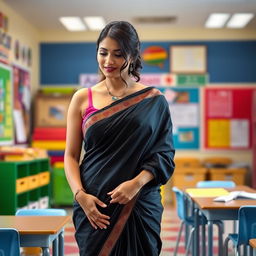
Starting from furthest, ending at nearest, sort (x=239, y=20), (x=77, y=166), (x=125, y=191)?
(x=239, y=20) < (x=77, y=166) < (x=125, y=191)

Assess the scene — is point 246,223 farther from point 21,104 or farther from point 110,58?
point 21,104

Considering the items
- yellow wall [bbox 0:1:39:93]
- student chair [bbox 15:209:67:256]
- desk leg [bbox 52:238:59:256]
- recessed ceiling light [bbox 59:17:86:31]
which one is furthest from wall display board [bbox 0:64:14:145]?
desk leg [bbox 52:238:59:256]

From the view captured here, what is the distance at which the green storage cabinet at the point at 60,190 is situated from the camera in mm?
7258

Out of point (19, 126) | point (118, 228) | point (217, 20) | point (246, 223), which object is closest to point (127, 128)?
point (118, 228)

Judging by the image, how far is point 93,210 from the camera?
60.9 inches

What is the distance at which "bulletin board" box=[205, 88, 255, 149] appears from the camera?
7.92 meters

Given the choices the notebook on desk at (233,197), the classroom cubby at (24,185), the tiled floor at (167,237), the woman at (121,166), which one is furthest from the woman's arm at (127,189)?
the classroom cubby at (24,185)

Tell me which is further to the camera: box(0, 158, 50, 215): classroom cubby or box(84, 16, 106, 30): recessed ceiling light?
box(84, 16, 106, 30): recessed ceiling light

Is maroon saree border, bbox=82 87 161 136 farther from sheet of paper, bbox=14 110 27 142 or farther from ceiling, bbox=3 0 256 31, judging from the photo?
sheet of paper, bbox=14 110 27 142

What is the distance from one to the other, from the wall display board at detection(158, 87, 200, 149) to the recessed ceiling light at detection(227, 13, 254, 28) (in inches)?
46.7

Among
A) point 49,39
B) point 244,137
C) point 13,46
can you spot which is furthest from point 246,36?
point 13,46

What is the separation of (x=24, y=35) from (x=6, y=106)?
1487 millimetres

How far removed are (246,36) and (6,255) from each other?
21.6 feet

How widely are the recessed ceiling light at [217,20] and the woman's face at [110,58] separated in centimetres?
567
